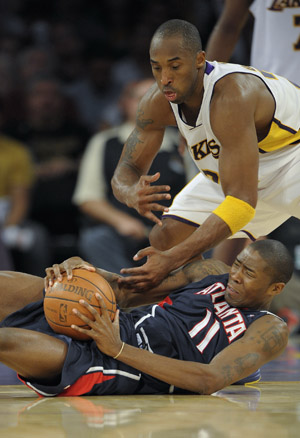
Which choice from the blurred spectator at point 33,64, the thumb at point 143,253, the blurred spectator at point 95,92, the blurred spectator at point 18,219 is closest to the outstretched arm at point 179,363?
the thumb at point 143,253

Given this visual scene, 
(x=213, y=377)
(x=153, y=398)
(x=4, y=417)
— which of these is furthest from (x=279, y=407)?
(x=4, y=417)

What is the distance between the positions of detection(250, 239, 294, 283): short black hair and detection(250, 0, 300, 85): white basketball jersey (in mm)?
1535

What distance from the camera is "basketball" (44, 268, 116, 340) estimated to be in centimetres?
303

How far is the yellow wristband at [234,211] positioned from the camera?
3.35m

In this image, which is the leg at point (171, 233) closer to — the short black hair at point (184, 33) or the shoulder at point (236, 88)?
the shoulder at point (236, 88)

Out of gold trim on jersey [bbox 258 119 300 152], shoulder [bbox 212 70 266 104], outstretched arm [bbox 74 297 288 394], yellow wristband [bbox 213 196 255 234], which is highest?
shoulder [bbox 212 70 266 104]

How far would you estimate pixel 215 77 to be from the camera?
3426mm

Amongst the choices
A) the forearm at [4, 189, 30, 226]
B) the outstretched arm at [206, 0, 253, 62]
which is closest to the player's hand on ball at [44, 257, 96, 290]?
the outstretched arm at [206, 0, 253, 62]

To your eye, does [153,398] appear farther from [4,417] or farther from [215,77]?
[215,77]

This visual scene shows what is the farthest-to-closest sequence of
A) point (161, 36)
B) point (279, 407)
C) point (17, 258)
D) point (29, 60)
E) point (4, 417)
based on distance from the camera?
point (29, 60) → point (17, 258) → point (161, 36) → point (279, 407) → point (4, 417)

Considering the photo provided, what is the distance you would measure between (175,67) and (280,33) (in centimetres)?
145

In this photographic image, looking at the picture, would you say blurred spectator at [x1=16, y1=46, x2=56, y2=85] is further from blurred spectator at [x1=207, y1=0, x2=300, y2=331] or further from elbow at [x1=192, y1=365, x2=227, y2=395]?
elbow at [x1=192, y1=365, x2=227, y2=395]

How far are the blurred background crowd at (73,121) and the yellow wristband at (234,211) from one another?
2.32 metres

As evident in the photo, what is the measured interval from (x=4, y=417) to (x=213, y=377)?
2.84 feet
